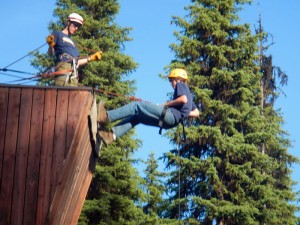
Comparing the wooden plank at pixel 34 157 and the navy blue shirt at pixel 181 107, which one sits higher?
the navy blue shirt at pixel 181 107

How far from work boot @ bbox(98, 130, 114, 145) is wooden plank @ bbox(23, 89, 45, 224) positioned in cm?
96

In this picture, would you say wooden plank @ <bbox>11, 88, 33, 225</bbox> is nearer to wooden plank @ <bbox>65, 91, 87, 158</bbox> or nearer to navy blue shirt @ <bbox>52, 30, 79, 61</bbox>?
wooden plank @ <bbox>65, 91, 87, 158</bbox>

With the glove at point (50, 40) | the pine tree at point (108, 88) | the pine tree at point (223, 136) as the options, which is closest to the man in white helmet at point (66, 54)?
the glove at point (50, 40)

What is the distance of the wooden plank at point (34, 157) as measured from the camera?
29.9ft

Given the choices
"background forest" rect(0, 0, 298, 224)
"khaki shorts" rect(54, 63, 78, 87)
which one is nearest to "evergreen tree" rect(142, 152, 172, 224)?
"background forest" rect(0, 0, 298, 224)

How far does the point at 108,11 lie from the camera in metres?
23.5

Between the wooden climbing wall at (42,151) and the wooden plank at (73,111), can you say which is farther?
the wooden plank at (73,111)

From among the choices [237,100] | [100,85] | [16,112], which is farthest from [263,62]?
[16,112]

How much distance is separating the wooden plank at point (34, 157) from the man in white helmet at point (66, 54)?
4.89 feet

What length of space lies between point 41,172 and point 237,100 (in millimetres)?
14168

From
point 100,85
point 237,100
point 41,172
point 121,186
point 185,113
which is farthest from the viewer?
point 237,100

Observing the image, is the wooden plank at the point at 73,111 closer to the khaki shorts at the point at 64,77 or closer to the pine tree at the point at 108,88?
the khaki shorts at the point at 64,77

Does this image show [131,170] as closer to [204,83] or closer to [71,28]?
[204,83]

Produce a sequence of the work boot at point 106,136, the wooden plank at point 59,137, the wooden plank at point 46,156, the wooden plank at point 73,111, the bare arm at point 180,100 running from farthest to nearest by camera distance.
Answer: the bare arm at point 180,100 → the work boot at point 106,136 → the wooden plank at point 73,111 → the wooden plank at point 59,137 → the wooden plank at point 46,156
